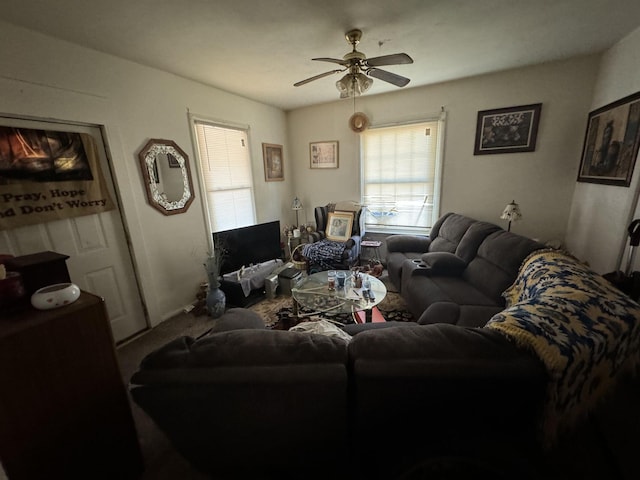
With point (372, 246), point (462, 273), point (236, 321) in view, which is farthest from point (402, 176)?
point (236, 321)

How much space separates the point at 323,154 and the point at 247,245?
2130mm

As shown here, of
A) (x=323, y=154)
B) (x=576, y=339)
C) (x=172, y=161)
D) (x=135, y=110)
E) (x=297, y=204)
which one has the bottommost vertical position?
(x=576, y=339)

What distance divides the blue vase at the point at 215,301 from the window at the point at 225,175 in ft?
2.98

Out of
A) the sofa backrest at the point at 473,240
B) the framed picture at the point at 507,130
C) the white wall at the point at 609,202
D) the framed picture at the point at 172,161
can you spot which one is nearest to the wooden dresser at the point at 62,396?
the framed picture at the point at 172,161

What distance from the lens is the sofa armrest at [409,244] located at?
3.40 m

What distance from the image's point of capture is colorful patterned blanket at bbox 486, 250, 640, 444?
0.80 metres

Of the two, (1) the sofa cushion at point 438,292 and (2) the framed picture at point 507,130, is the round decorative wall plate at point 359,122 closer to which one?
(2) the framed picture at point 507,130

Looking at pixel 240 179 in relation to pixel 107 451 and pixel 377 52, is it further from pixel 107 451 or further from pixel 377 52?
pixel 107 451

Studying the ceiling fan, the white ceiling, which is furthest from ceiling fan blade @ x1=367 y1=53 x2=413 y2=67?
the white ceiling

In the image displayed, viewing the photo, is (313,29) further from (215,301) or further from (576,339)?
(215,301)

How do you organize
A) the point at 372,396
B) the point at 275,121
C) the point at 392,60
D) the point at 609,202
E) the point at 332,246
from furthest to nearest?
the point at 275,121
the point at 332,246
the point at 609,202
the point at 392,60
the point at 372,396

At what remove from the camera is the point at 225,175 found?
3381 mm

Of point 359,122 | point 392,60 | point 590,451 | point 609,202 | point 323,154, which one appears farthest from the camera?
point 323,154

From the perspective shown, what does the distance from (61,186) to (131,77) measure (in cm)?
118
